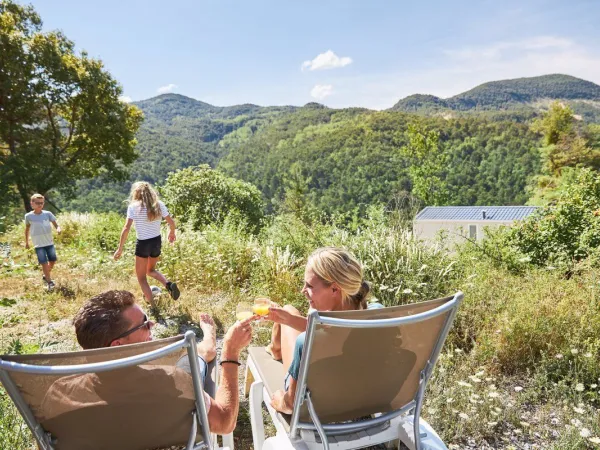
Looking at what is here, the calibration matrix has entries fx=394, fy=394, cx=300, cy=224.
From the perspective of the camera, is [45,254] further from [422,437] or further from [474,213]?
[474,213]

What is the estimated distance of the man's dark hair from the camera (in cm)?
139

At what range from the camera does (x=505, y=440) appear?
2324 millimetres

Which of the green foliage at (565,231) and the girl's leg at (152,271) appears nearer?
the girl's leg at (152,271)

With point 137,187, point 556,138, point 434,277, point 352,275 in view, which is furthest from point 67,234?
point 556,138

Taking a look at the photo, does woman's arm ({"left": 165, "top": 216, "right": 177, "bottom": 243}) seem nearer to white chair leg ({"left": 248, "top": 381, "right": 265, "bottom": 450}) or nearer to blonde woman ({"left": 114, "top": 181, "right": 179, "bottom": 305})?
blonde woman ({"left": 114, "top": 181, "right": 179, "bottom": 305})

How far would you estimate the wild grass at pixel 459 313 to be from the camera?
7.99ft

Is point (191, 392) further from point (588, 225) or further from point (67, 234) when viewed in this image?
point (67, 234)

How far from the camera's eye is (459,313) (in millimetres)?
3609

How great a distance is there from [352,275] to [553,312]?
2.35m

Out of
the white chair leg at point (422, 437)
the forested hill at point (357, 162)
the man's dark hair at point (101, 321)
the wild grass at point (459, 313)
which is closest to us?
the man's dark hair at point (101, 321)

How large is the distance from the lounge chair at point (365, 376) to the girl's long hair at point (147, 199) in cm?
317

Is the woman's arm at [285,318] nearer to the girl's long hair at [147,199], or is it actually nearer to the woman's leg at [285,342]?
the woman's leg at [285,342]

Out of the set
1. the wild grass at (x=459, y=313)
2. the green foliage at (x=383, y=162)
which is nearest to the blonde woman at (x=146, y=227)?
the wild grass at (x=459, y=313)

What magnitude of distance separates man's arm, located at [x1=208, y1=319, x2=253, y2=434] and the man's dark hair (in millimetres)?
422
